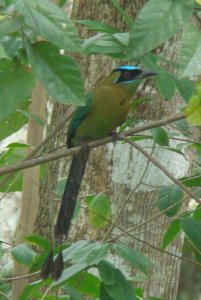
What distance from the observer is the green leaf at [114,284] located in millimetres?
Result: 2039

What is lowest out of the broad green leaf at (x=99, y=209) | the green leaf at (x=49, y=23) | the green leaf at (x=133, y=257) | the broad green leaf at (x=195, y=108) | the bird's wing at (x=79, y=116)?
the green leaf at (x=133, y=257)

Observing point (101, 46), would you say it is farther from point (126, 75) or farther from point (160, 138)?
point (126, 75)

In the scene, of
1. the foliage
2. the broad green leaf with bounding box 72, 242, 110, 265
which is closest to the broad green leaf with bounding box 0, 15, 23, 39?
the foliage

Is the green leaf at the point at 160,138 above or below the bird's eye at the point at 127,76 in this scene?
below

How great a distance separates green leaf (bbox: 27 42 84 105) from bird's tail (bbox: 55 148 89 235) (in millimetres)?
1034

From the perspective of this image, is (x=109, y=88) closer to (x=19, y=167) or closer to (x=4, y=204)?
(x=19, y=167)

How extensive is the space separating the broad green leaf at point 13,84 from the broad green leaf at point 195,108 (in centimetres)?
35

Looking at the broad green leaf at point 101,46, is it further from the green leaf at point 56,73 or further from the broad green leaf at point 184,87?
the green leaf at point 56,73

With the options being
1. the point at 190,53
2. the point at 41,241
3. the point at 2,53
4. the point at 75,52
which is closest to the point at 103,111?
the point at 41,241

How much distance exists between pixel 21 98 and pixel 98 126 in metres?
1.60

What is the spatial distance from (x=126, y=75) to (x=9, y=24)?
1.65 meters

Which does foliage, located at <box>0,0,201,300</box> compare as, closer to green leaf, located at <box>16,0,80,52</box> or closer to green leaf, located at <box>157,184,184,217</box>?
green leaf, located at <box>16,0,80,52</box>

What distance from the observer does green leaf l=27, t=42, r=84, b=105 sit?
1.58 metres

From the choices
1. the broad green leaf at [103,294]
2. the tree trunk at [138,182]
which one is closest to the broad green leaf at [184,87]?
the broad green leaf at [103,294]
